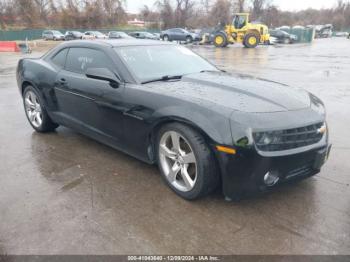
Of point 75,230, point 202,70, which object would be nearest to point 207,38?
point 202,70

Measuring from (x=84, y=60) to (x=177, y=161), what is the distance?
2.02 meters

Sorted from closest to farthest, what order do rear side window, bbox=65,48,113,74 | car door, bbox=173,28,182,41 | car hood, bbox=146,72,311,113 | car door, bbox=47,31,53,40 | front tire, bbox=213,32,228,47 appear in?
car hood, bbox=146,72,311,113, rear side window, bbox=65,48,113,74, front tire, bbox=213,32,228,47, car door, bbox=173,28,182,41, car door, bbox=47,31,53,40

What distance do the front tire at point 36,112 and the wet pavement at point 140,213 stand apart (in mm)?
793

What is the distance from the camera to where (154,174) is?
360cm

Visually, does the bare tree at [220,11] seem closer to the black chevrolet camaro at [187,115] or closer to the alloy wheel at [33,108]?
the alloy wheel at [33,108]

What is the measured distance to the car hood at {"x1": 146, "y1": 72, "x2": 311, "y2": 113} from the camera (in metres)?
2.82

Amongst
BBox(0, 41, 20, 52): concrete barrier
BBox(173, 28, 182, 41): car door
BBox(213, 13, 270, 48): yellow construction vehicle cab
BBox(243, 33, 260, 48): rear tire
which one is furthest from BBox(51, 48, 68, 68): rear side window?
BBox(173, 28, 182, 41): car door

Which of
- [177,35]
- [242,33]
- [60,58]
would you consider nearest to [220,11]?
[177,35]

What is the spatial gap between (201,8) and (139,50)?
226 ft

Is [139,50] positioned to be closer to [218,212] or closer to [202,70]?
[202,70]

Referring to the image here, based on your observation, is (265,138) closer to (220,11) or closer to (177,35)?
(177,35)

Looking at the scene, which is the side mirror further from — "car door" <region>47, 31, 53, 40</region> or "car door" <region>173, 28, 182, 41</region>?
"car door" <region>47, 31, 53, 40</region>

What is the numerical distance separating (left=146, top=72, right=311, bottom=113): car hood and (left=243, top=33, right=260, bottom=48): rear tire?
2449 cm

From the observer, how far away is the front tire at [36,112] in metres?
4.85
